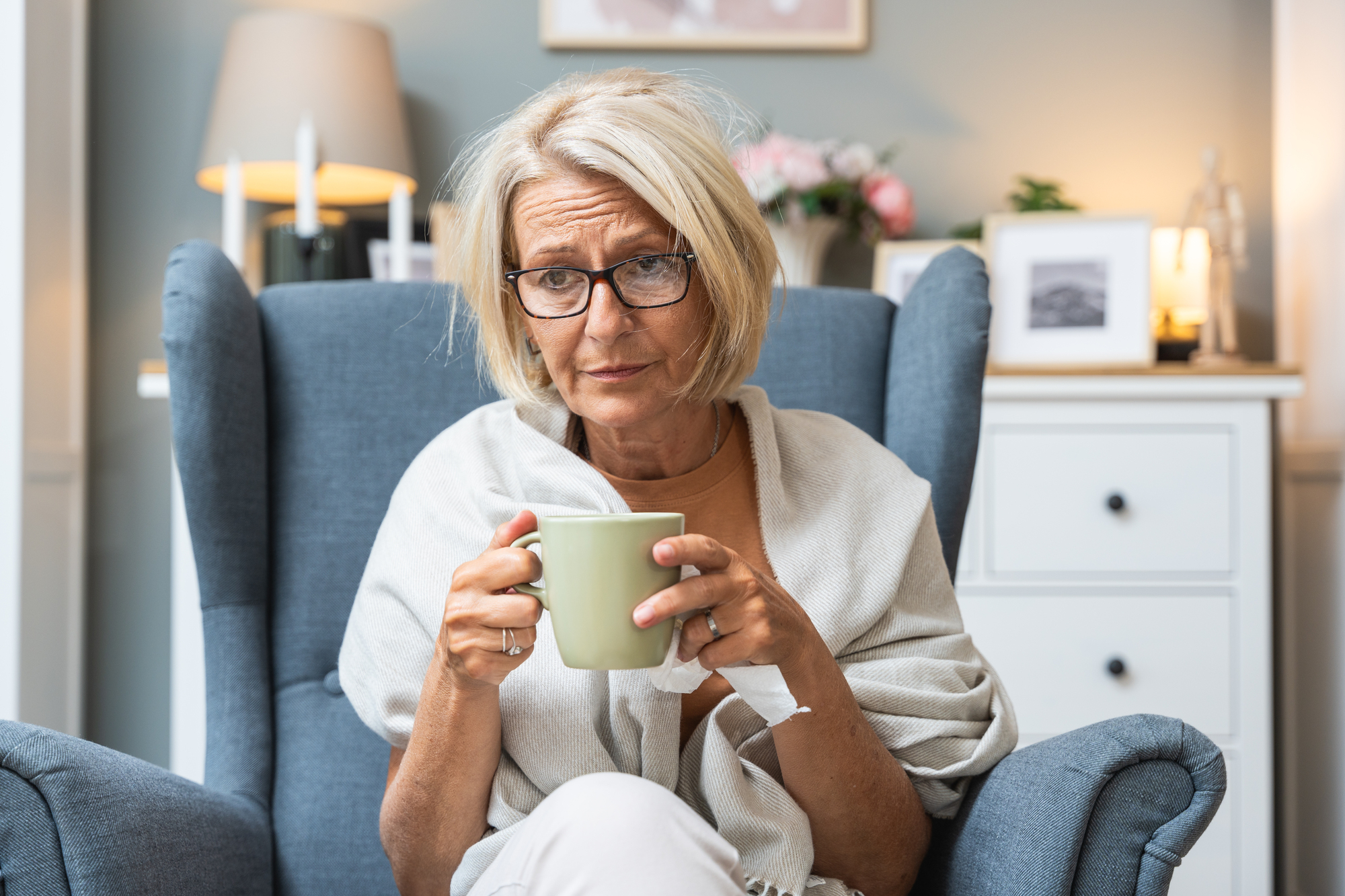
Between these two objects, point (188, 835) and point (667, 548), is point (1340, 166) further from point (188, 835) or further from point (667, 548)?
point (188, 835)

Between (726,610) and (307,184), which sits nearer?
(726,610)

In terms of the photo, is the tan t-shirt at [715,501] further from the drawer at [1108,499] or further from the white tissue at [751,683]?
the drawer at [1108,499]

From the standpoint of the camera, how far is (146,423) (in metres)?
2.27

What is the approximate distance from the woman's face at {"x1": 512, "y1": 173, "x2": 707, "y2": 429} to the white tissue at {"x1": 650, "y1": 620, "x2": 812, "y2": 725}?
0.85 feet

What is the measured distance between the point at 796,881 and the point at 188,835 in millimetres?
508

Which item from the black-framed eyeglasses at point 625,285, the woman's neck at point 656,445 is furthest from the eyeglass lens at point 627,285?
the woman's neck at point 656,445

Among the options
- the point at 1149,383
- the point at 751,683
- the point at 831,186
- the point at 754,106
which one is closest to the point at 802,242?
the point at 831,186

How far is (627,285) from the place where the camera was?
3.06ft

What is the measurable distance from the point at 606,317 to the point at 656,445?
0.18 m

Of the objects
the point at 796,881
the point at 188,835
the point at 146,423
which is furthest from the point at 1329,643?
the point at 146,423

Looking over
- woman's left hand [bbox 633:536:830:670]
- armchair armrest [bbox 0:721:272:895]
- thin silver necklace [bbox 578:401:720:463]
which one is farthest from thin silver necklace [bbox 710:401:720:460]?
armchair armrest [bbox 0:721:272:895]

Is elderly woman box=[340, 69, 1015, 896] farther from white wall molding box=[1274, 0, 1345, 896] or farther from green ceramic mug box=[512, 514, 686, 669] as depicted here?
white wall molding box=[1274, 0, 1345, 896]

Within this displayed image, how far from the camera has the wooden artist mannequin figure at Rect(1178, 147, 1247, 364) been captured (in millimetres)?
1979

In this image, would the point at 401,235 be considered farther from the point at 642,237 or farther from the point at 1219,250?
the point at 1219,250
